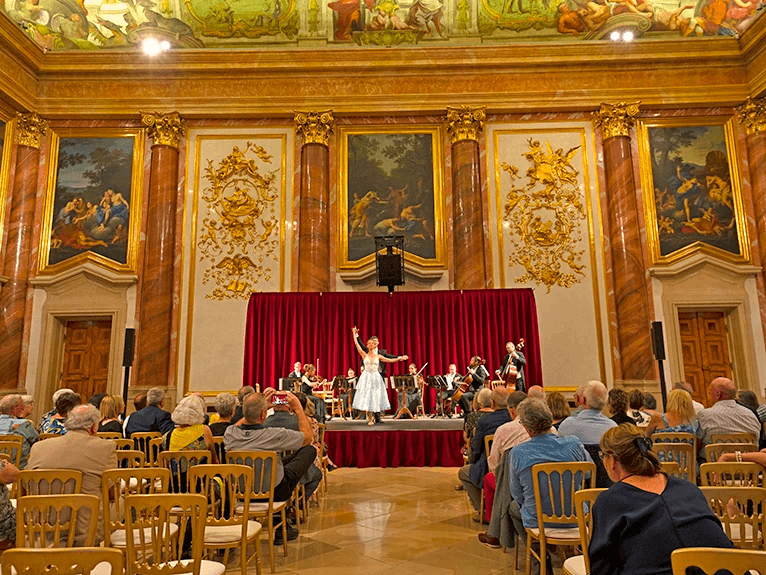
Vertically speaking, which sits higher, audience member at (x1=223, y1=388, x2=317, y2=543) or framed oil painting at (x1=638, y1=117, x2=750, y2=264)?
framed oil painting at (x1=638, y1=117, x2=750, y2=264)

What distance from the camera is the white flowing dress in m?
10.2

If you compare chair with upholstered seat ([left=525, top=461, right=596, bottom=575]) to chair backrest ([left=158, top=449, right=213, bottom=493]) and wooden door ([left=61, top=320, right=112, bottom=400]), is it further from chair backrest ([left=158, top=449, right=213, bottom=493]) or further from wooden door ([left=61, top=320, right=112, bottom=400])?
wooden door ([left=61, top=320, right=112, bottom=400])

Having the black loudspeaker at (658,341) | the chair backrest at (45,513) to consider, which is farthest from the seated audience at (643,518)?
the black loudspeaker at (658,341)

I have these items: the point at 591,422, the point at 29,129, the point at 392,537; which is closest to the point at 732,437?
the point at 591,422

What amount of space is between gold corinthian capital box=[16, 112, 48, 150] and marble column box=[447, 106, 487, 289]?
888cm

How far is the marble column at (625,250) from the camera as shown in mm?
11883

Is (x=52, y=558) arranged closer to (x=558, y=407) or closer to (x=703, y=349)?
(x=558, y=407)

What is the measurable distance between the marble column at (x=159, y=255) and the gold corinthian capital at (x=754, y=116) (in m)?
12.1

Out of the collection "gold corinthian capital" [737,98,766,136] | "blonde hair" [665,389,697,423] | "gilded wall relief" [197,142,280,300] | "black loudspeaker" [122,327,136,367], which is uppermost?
"gold corinthian capital" [737,98,766,136]

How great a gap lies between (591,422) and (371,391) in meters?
6.18

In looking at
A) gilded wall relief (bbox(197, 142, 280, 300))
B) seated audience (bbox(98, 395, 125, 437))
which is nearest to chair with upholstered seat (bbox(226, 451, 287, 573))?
seated audience (bbox(98, 395, 125, 437))

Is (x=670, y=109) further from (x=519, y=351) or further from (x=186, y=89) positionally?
(x=186, y=89)

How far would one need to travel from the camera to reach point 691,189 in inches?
498

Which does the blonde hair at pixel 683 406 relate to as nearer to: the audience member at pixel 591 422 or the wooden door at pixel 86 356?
the audience member at pixel 591 422
